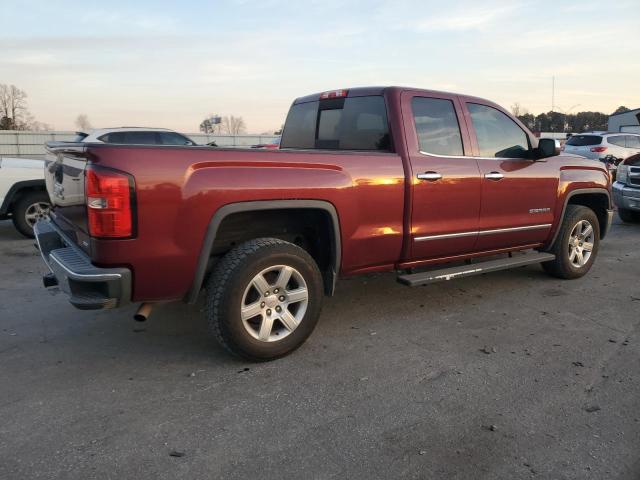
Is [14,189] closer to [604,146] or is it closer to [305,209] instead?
[305,209]

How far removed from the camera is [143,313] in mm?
3424

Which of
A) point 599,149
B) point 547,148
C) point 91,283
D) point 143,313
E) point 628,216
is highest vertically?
point 599,149

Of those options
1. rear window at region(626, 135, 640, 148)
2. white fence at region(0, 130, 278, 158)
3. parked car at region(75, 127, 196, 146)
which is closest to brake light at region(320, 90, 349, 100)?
parked car at region(75, 127, 196, 146)

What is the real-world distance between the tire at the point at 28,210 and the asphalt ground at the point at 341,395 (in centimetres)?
331

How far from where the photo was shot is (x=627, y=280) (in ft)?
19.3

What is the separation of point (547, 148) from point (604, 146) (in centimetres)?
1401

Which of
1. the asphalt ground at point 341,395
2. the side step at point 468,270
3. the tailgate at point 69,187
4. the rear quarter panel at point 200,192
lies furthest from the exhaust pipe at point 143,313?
the side step at point 468,270

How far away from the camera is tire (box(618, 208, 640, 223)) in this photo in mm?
10438

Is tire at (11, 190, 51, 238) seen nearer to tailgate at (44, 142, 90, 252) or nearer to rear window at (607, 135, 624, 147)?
tailgate at (44, 142, 90, 252)

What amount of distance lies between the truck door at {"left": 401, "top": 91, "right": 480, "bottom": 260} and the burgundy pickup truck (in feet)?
0.04

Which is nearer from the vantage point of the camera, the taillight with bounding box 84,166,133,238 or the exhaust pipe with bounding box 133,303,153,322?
the taillight with bounding box 84,166,133,238

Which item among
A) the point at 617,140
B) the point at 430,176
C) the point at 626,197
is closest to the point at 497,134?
the point at 430,176

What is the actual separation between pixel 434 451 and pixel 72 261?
2.37 meters

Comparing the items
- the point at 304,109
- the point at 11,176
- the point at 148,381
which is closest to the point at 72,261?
the point at 148,381
